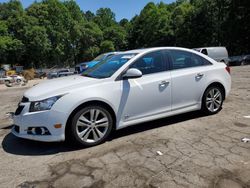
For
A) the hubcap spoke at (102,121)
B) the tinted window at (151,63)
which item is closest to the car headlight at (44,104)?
the hubcap spoke at (102,121)

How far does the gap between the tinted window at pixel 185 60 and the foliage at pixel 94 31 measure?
3686 cm

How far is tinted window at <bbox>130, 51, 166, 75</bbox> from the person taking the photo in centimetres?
477

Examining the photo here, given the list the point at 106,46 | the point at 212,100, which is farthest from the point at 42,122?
the point at 106,46

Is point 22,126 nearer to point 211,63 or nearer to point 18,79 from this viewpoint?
point 211,63

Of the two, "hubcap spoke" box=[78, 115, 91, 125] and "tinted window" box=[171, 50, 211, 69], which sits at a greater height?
"tinted window" box=[171, 50, 211, 69]

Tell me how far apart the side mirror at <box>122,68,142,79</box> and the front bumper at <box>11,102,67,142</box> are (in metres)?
1.25

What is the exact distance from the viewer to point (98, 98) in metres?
4.20

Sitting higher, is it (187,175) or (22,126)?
(22,126)

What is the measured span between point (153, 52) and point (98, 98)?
5.00 feet

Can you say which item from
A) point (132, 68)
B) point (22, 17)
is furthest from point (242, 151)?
point (22, 17)

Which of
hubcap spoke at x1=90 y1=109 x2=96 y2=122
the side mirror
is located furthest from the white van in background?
hubcap spoke at x1=90 y1=109 x2=96 y2=122

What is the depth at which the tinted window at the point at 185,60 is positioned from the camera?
514 centimetres

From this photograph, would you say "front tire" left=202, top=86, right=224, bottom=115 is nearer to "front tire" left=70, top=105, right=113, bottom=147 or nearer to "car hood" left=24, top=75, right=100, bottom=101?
"front tire" left=70, top=105, right=113, bottom=147

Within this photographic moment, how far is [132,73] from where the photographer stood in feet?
14.5
